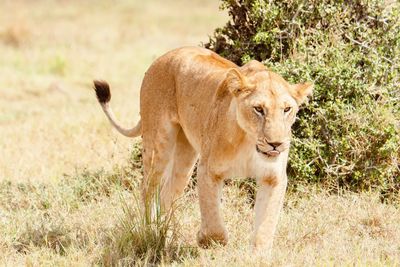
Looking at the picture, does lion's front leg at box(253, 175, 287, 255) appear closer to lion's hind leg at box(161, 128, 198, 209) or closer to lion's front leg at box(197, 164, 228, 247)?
lion's front leg at box(197, 164, 228, 247)

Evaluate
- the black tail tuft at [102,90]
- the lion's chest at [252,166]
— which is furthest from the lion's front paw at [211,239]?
the black tail tuft at [102,90]

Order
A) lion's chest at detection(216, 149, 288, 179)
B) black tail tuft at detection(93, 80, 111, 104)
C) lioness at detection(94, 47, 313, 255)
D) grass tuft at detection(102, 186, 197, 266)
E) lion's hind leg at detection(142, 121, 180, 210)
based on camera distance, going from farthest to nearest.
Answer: black tail tuft at detection(93, 80, 111, 104)
lion's hind leg at detection(142, 121, 180, 210)
grass tuft at detection(102, 186, 197, 266)
lion's chest at detection(216, 149, 288, 179)
lioness at detection(94, 47, 313, 255)

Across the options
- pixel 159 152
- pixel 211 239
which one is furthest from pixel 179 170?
pixel 211 239

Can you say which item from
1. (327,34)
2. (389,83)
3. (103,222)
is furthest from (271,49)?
(103,222)

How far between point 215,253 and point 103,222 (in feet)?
3.13

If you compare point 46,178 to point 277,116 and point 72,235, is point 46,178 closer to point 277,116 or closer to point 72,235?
point 72,235

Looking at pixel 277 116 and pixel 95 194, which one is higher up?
pixel 277 116

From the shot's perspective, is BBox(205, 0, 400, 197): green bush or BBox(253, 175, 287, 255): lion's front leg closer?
BBox(253, 175, 287, 255): lion's front leg

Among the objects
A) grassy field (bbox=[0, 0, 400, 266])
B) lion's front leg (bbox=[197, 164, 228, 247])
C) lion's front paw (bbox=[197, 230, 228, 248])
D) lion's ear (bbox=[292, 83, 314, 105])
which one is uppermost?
lion's ear (bbox=[292, 83, 314, 105])

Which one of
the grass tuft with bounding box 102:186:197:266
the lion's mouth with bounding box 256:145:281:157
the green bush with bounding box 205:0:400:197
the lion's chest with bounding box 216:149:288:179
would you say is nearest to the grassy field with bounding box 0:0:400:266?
the grass tuft with bounding box 102:186:197:266

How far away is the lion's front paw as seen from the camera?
448 centimetres

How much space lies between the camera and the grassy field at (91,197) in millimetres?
4688

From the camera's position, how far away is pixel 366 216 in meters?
5.37

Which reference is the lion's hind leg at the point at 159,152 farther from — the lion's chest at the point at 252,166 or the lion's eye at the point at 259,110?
the lion's eye at the point at 259,110
